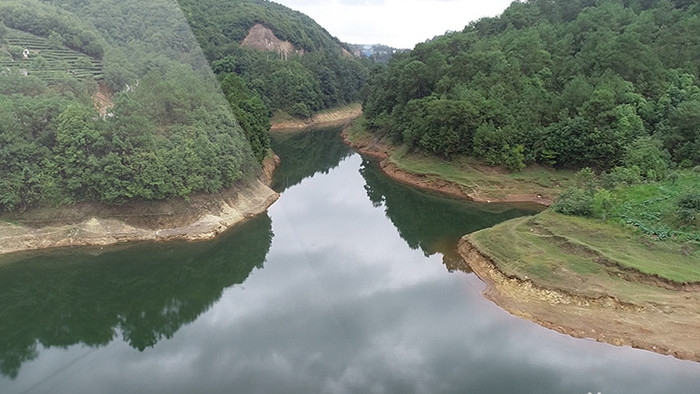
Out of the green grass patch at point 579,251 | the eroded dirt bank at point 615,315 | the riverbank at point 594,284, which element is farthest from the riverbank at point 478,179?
the eroded dirt bank at point 615,315

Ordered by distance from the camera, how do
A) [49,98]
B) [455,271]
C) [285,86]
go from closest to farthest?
1. [455,271]
2. [49,98]
3. [285,86]

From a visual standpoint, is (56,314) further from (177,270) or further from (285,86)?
(285,86)

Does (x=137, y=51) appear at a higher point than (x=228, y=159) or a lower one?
higher

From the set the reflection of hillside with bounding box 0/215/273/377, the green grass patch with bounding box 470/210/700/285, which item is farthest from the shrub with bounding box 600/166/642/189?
the reflection of hillside with bounding box 0/215/273/377

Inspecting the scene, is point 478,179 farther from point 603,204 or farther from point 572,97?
point 603,204

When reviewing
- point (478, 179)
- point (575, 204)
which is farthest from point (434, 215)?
point (575, 204)

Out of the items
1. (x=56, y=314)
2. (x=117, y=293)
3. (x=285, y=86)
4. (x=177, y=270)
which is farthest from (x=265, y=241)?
(x=285, y=86)

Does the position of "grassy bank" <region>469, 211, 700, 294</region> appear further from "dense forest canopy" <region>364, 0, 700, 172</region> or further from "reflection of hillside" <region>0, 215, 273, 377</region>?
"reflection of hillside" <region>0, 215, 273, 377</region>
